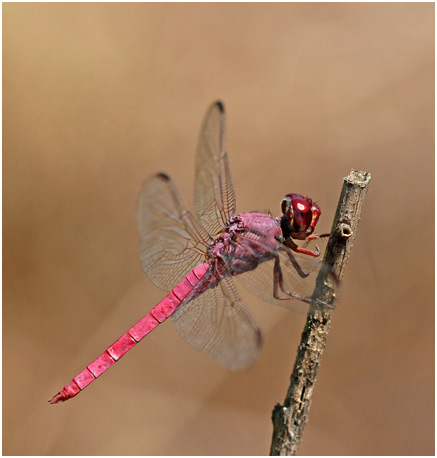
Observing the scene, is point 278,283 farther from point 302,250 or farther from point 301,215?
point 301,215

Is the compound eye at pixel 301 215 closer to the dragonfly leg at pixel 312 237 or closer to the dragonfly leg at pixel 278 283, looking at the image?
the dragonfly leg at pixel 312 237

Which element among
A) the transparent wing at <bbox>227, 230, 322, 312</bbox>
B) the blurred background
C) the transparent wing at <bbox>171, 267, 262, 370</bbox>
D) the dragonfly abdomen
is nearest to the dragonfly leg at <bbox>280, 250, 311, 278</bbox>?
the transparent wing at <bbox>227, 230, 322, 312</bbox>

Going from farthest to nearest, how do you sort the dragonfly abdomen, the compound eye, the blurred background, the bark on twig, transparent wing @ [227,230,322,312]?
1. the blurred background
2. the dragonfly abdomen
3. the compound eye
4. transparent wing @ [227,230,322,312]
5. the bark on twig

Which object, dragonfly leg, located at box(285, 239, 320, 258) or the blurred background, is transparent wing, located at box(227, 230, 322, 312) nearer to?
dragonfly leg, located at box(285, 239, 320, 258)

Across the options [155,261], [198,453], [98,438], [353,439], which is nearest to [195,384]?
[198,453]

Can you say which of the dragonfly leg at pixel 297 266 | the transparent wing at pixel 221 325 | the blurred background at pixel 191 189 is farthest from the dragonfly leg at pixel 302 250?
the blurred background at pixel 191 189

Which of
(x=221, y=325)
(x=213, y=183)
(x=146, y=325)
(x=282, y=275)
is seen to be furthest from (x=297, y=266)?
(x=146, y=325)

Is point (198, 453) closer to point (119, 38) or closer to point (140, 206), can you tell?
point (140, 206)
